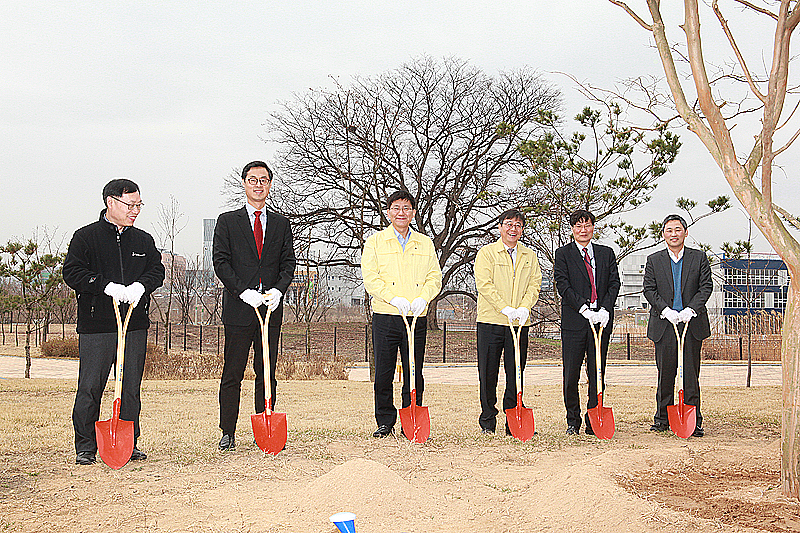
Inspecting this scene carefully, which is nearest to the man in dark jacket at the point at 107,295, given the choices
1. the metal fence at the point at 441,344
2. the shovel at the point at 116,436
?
the shovel at the point at 116,436

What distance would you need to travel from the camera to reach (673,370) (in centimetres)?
562

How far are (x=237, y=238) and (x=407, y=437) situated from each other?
186cm

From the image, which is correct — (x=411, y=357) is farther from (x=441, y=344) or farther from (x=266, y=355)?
(x=441, y=344)

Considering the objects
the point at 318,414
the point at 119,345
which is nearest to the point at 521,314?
the point at 318,414

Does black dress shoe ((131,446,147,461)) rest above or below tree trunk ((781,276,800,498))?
below

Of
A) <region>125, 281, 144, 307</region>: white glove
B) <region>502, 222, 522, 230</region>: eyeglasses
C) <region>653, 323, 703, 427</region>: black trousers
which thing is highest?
<region>502, 222, 522, 230</region>: eyeglasses

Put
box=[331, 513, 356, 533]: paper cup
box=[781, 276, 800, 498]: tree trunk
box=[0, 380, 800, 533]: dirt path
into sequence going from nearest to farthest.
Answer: box=[331, 513, 356, 533]: paper cup
box=[0, 380, 800, 533]: dirt path
box=[781, 276, 800, 498]: tree trunk

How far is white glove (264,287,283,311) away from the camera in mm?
4625

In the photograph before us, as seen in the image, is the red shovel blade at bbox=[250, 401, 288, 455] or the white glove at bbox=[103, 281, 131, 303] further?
the red shovel blade at bbox=[250, 401, 288, 455]

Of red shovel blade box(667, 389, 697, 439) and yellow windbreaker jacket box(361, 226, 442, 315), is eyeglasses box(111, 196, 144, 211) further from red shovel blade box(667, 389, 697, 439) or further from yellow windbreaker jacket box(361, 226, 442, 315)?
red shovel blade box(667, 389, 697, 439)

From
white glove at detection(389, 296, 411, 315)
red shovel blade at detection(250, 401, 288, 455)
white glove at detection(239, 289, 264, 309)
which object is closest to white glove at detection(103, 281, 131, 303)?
white glove at detection(239, 289, 264, 309)

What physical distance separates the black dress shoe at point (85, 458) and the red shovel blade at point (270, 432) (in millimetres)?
983

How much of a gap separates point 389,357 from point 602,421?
1697mm

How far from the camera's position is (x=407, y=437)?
498cm
